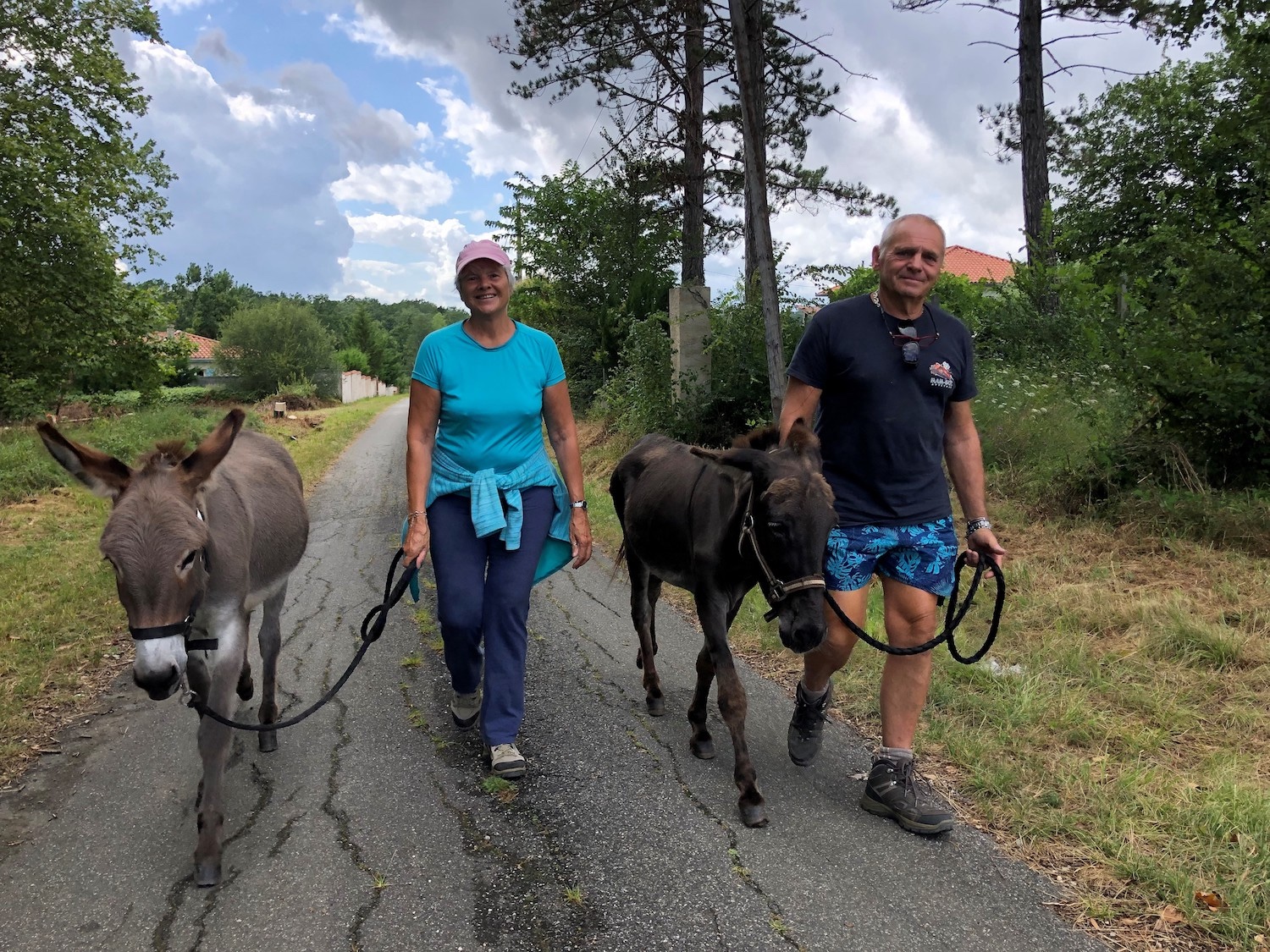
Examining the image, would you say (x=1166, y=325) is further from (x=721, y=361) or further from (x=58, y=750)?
(x=58, y=750)

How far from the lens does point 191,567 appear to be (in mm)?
2480

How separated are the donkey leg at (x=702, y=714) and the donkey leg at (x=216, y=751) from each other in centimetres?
203

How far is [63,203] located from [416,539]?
15.1 meters

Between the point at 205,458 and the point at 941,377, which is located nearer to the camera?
the point at 205,458

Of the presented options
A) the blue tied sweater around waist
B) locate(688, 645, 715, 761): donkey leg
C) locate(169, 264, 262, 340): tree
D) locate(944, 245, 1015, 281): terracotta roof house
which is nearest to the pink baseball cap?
the blue tied sweater around waist

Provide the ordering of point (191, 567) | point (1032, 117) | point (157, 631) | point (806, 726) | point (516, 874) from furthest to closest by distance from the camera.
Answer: point (1032, 117), point (806, 726), point (516, 874), point (191, 567), point (157, 631)

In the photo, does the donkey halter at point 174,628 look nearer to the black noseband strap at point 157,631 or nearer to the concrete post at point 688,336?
the black noseband strap at point 157,631

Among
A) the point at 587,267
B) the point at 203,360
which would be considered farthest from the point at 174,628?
the point at 203,360

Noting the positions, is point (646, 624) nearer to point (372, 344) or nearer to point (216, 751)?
point (216, 751)

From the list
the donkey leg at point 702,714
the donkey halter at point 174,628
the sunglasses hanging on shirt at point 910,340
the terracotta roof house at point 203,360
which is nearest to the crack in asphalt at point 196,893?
the donkey halter at point 174,628

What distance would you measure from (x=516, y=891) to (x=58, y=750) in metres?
2.65

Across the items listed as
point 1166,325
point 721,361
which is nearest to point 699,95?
point 721,361

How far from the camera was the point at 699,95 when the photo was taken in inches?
521

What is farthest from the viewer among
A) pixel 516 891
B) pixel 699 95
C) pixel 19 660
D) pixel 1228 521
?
pixel 699 95
